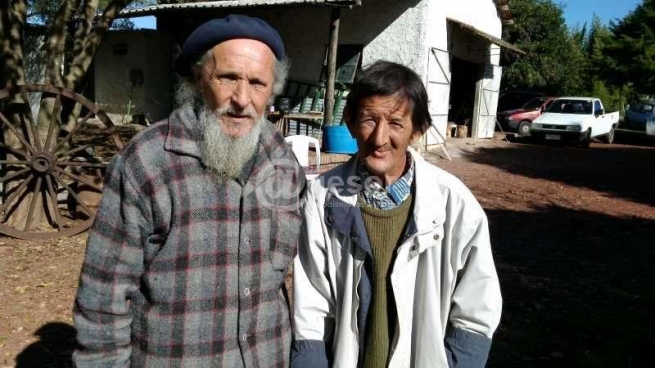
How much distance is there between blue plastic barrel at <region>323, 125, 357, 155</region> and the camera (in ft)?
29.2

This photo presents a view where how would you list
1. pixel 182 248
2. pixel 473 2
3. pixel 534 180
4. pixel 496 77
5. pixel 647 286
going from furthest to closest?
1. pixel 496 77
2. pixel 473 2
3. pixel 534 180
4. pixel 647 286
5. pixel 182 248

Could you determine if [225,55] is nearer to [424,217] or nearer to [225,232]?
[225,232]

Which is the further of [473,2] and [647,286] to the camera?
[473,2]

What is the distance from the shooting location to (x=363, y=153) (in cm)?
172

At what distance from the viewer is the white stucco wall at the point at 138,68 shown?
1369cm

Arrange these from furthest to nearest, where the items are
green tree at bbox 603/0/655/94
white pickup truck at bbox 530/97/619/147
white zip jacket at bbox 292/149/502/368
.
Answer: green tree at bbox 603/0/655/94, white pickup truck at bbox 530/97/619/147, white zip jacket at bbox 292/149/502/368

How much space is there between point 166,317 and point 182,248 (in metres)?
0.21

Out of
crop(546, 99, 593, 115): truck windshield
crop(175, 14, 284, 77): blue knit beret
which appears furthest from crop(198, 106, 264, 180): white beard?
crop(546, 99, 593, 115): truck windshield

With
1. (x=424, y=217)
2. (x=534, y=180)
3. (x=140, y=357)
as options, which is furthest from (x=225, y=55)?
(x=534, y=180)

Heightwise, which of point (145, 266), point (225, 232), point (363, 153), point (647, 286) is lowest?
point (647, 286)

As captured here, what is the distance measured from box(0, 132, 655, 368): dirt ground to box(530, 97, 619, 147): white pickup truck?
23.9ft

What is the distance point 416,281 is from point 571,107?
17156 mm

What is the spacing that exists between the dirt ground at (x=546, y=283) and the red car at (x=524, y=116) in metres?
9.54

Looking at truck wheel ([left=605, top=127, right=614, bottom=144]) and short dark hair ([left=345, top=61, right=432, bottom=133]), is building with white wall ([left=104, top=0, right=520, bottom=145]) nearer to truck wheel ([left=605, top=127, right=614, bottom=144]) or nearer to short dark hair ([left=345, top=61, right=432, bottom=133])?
truck wheel ([left=605, top=127, right=614, bottom=144])
